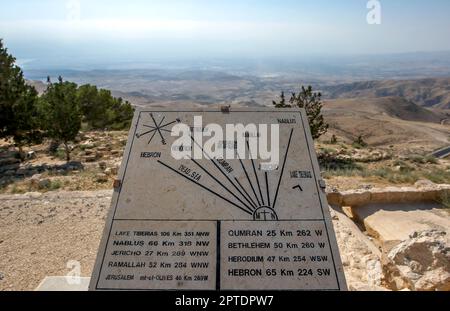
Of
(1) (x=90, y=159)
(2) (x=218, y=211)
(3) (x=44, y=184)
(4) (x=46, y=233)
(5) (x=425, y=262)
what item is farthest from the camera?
(1) (x=90, y=159)

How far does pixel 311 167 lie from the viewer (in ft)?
11.8

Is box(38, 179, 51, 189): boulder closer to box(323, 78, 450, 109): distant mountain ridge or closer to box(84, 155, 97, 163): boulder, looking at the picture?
box(84, 155, 97, 163): boulder

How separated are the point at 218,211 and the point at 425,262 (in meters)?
2.77

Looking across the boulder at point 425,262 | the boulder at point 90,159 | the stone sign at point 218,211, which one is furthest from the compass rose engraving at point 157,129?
the boulder at point 90,159

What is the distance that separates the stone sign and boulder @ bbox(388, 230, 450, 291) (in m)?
1.75

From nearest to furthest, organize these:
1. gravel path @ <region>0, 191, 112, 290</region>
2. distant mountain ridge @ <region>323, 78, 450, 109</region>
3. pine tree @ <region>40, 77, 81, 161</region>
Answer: gravel path @ <region>0, 191, 112, 290</region>
pine tree @ <region>40, 77, 81, 161</region>
distant mountain ridge @ <region>323, 78, 450, 109</region>

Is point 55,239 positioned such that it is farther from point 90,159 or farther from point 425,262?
point 90,159

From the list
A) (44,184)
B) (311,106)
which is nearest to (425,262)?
(44,184)

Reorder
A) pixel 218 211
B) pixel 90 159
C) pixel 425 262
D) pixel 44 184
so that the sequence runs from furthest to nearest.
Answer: pixel 90 159 → pixel 44 184 → pixel 425 262 → pixel 218 211

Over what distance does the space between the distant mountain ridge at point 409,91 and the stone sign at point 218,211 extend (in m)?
116

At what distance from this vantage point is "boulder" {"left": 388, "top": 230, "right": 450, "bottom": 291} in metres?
4.04

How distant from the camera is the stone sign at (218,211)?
2.94 m

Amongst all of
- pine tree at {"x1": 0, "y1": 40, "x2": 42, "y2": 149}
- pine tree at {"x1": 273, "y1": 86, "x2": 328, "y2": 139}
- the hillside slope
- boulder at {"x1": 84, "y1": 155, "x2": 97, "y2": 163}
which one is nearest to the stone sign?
boulder at {"x1": 84, "y1": 155, "x2": 97, "y2": 163}

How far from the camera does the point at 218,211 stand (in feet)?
10.8
